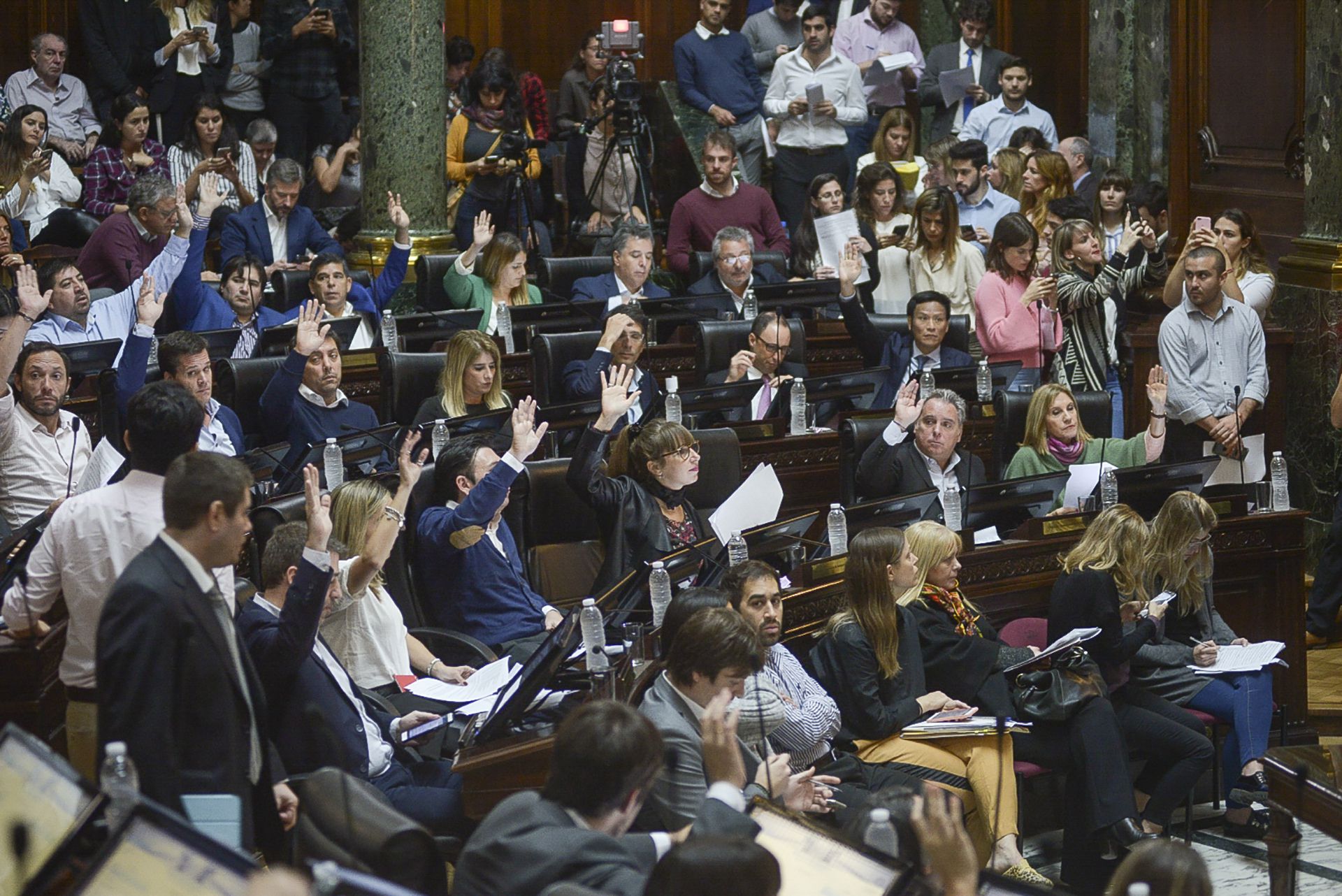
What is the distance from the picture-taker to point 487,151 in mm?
8164

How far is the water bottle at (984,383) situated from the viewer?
592 cm

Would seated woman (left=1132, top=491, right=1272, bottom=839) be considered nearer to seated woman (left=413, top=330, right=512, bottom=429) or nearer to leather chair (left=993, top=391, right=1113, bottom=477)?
leather chair (left=993, top=391, right=1113, bottom=477)

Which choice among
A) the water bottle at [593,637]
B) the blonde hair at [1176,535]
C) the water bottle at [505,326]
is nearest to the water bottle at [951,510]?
the blonde hair at [1176,535]

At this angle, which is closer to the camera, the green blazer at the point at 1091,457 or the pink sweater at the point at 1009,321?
the green blazer at the point at 1091,457

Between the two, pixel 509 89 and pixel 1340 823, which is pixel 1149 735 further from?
pixel 509 89

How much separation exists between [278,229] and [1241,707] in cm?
467

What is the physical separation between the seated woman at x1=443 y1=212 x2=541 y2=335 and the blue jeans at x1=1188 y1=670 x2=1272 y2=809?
327 cm

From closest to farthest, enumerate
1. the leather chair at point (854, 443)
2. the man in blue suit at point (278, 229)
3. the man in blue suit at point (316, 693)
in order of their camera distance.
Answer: the man in blue suit at point (316, 693)
the leather chair at point (854, 443)
the man in blue suit at point (278, 229)

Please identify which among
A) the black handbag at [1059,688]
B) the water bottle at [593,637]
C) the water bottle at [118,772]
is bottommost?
the black handbag at [1059,688]

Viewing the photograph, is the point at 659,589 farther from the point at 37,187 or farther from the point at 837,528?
the point at 37,187

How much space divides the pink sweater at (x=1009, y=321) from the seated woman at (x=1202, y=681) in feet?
6.56

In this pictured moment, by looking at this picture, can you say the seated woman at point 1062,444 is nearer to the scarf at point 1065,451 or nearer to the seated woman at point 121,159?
the scarf at point 1065,451

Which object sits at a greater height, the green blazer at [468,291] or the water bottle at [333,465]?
the green blazer at [468,291]

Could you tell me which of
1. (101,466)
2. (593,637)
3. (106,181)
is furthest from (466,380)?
(106,181)
